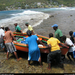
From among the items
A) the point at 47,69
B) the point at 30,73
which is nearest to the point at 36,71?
the point at 30,73

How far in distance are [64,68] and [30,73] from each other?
1.67m

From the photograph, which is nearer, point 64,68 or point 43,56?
point 64,68

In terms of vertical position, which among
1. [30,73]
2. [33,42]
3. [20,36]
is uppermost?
[33,42]

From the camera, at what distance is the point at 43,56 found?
194 inches

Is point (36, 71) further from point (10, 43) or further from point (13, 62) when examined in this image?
point (10, 43)

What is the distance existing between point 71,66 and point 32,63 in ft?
6.59

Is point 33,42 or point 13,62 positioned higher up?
point 33,42

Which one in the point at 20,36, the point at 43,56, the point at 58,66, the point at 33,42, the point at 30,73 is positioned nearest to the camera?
the point at 33,42

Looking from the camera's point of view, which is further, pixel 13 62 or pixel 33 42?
pixel 13 62

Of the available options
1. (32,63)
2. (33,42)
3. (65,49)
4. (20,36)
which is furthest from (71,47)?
(20,36)

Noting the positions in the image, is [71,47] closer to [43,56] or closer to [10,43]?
[43,56]

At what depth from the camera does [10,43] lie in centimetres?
427

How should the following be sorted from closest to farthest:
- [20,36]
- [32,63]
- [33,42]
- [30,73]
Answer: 1. [33,42]
2. [30,73]
3. [32,63]
4. [20,36]

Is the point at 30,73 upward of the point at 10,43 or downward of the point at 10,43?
downward
